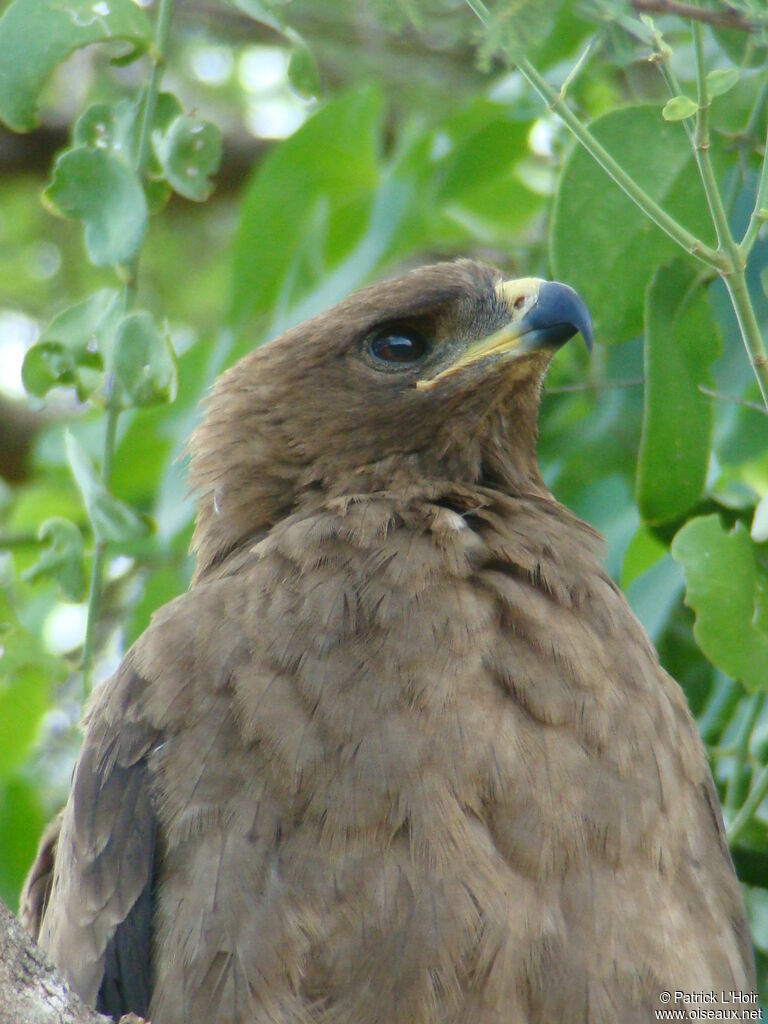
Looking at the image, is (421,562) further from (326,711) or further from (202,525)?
(202,525)

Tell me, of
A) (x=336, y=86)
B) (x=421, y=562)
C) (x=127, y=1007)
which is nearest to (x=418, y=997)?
(x=127, y=1007)

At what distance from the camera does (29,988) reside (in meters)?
2.38

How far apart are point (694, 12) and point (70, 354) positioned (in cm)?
156


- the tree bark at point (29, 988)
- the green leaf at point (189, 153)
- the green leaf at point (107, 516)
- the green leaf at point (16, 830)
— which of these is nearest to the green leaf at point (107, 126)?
the green leaf at point (189, 153)

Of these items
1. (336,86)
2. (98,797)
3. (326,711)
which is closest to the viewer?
(326,711)

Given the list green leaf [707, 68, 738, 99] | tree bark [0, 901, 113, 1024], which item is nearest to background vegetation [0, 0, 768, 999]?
green leaf [707, 68, 738, 99]

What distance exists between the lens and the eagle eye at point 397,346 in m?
4.01

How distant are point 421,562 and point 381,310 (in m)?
0.83

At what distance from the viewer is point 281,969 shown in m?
3.00

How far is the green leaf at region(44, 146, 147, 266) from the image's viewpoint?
10.8 ft

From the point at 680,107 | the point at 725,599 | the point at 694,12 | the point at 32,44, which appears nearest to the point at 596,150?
the point at 680,107

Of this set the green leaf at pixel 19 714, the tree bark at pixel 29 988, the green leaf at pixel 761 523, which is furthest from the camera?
the green leaf at pixel 19 714

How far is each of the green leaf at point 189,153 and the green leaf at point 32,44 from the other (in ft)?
0.86

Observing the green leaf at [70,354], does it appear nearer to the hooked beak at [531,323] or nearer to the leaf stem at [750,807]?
the hooked beak at [531,323]
